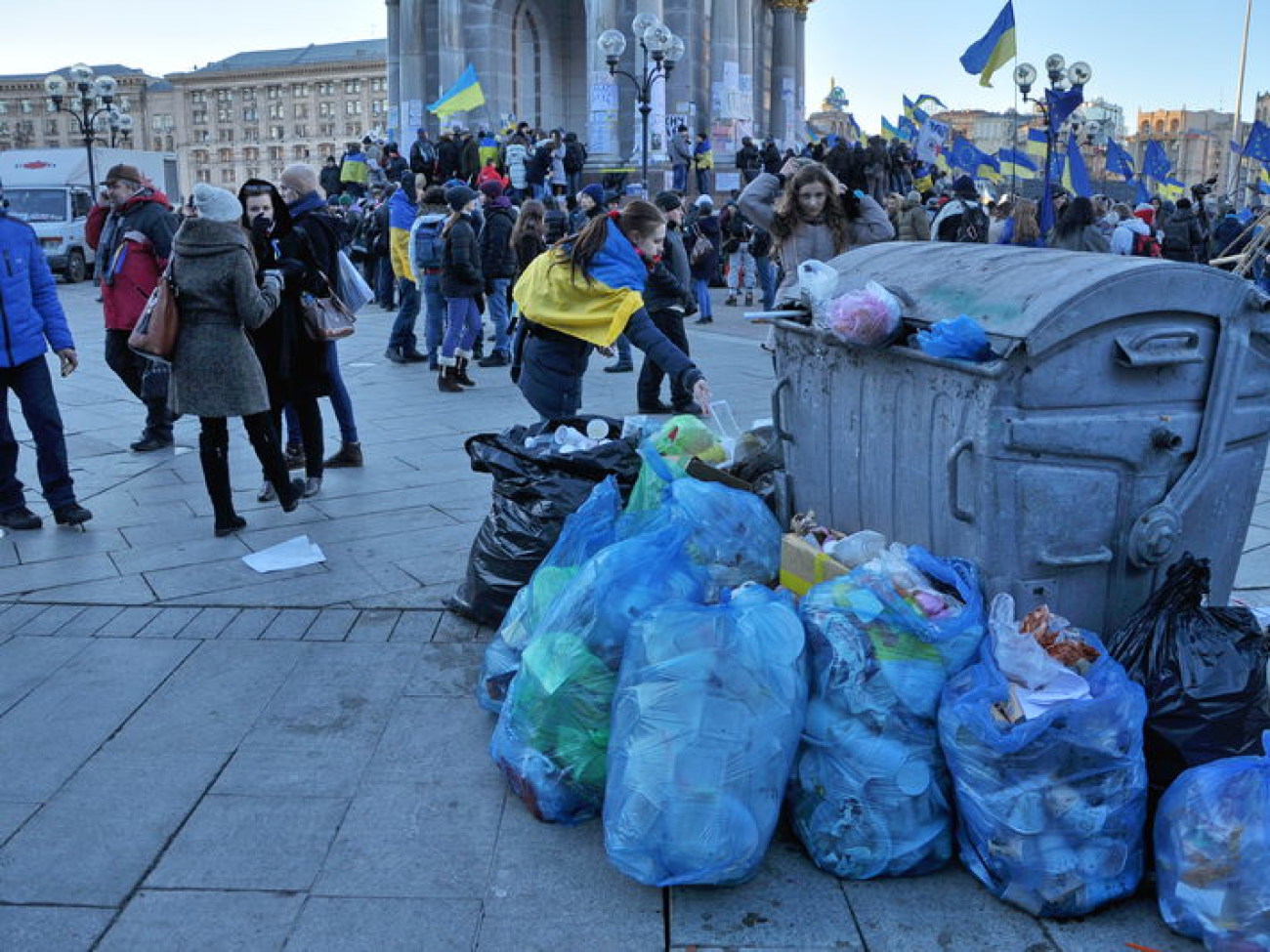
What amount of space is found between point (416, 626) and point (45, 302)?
9.94ft

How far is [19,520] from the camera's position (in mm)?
5973

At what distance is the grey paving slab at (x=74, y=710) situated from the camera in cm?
345

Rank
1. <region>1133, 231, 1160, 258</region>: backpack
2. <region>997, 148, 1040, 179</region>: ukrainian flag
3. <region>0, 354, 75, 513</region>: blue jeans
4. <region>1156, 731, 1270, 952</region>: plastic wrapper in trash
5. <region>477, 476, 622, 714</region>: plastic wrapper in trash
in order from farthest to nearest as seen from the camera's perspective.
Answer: <region>997, 148, 1040, 179</region>: ukrainian flag → <region>1133, 231, 1160, 258</region>: backpack → <region>0, 354, 75, 513</region>: blue jeans → <region>477, 476, 622, 714</region>: plastic wrapper in trash → <region>1156, 731, 1270, 952</region>: plastic wrapper in trash

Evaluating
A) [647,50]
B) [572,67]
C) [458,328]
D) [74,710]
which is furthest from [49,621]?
[572,67]

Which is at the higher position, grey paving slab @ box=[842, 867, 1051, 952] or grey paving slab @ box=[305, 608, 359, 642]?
grey paving slab @ box=[305, 608, 359, 642]

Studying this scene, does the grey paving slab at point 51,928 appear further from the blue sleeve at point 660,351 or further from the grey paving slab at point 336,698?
the blue sleeve at point 660,351

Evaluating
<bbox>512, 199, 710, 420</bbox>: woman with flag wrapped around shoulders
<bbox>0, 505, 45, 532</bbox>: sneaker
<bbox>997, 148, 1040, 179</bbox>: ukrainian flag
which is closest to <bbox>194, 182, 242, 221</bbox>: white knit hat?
<bbox>512, 199, 710, 420</bbox>: woman with flag wrapped around shoulders

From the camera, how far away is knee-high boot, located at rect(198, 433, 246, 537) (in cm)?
564

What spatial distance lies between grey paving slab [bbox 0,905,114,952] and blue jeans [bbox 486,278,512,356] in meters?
9.20

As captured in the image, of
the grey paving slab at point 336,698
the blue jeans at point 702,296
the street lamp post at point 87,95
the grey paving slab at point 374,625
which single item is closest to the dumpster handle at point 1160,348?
the grey paving slab at point 336,698

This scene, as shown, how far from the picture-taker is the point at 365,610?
4762 millimetres

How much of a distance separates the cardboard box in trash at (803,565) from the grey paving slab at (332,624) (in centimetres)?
175

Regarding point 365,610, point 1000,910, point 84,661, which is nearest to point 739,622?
point 1000,910

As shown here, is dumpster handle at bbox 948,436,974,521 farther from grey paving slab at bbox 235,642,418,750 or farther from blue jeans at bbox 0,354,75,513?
blue jeans at bbox 0,354,75,513
